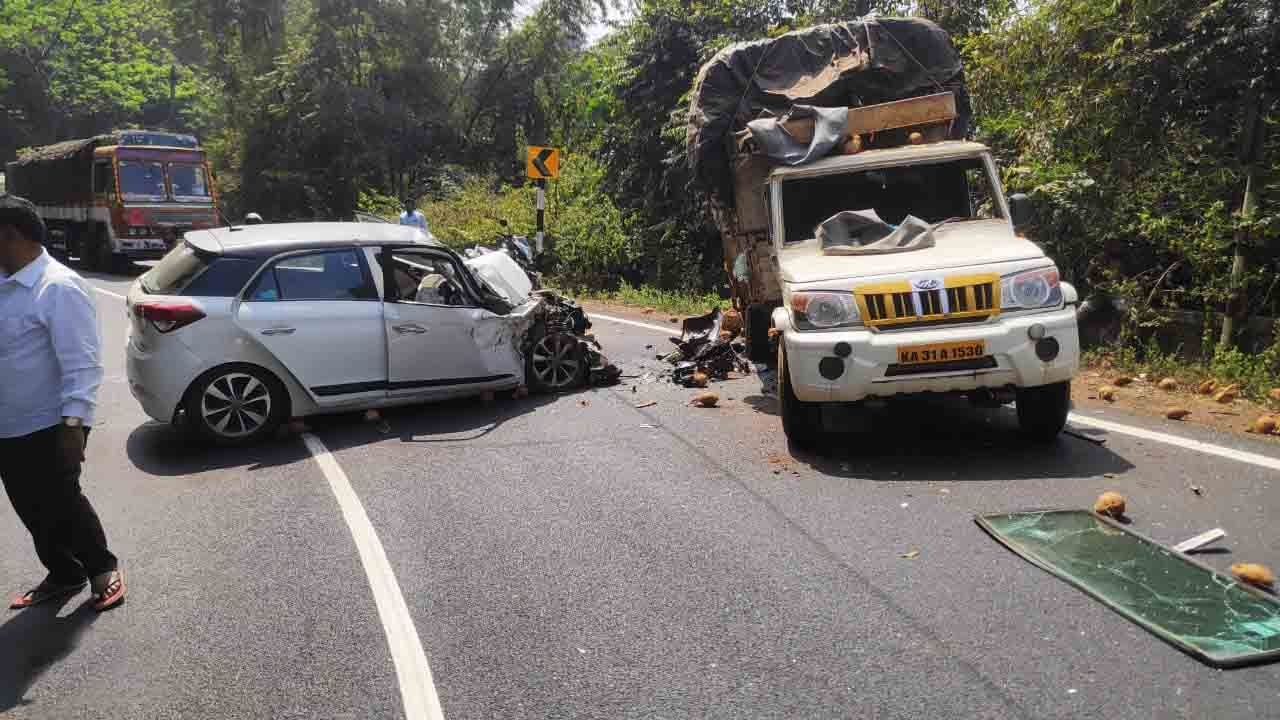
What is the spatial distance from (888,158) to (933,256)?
129 cm

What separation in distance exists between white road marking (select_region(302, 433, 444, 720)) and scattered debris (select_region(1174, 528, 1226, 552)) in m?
3.50

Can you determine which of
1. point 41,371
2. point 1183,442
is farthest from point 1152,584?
point 41,371

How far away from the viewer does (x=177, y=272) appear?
24.3 ft

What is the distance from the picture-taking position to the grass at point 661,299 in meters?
15.5

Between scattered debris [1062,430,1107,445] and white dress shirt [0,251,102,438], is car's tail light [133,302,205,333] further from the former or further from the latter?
scattered debris [1062,430,1107,445]

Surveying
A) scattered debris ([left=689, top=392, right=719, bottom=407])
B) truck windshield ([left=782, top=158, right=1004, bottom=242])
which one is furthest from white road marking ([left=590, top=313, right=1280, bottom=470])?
scattered debris ([left=689, top=392, right=719, bottom=407])

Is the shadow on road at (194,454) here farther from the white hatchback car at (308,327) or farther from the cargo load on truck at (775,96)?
the cargo load on truck at (775,96)

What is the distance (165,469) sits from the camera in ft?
22.3

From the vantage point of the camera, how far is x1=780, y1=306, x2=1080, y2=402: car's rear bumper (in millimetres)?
6020

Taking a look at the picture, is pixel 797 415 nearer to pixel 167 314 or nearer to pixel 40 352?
pixel 40 352

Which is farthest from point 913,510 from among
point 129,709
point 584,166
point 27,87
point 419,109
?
point 27,87

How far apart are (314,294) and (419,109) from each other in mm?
28458

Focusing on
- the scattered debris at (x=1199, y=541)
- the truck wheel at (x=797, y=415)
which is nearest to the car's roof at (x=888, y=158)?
the truck wheel at (x=797, y=415)

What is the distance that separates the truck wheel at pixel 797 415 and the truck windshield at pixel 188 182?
72.4 feet
